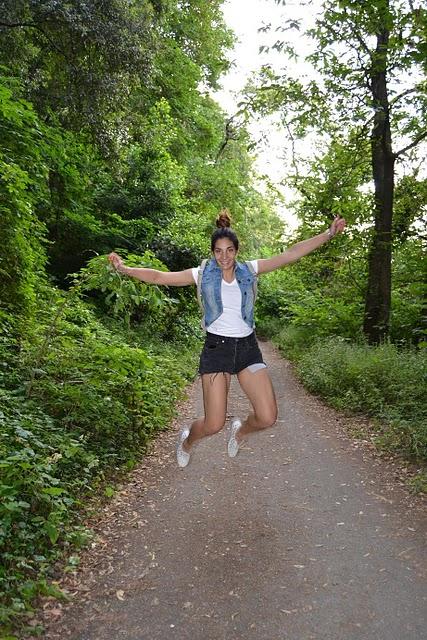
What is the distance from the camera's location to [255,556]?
3.86 metres

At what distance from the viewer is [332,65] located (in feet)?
35.0

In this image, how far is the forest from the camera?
16.1ft

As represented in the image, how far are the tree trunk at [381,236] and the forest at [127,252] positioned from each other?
1.8 inches

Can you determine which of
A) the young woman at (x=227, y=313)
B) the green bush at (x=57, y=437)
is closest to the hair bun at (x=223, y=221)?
the young woman at (x=227, y=313)

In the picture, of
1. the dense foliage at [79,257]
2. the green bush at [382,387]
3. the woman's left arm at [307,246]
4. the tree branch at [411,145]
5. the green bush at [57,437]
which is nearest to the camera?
the green bush at [57,437]

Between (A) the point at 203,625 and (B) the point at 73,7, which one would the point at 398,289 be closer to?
(B) the point at 73,7

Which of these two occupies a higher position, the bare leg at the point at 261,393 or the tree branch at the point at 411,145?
the tree branch at the point at 411,145

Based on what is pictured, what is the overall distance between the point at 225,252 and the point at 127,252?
2.82 metres

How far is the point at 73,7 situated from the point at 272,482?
9.37m

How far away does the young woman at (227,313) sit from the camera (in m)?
4.56

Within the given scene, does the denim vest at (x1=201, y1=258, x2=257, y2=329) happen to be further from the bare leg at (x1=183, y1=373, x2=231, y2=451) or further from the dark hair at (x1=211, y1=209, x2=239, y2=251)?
the bare leg at (x1=183, y1=373, x2=231, y2=451)

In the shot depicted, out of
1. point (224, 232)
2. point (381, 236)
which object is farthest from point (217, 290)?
point (381, 236)

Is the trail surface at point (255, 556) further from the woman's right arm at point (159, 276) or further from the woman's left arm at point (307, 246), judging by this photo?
the woman's left arm at point (307, 246)

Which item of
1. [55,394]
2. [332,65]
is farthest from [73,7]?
[55,394]
